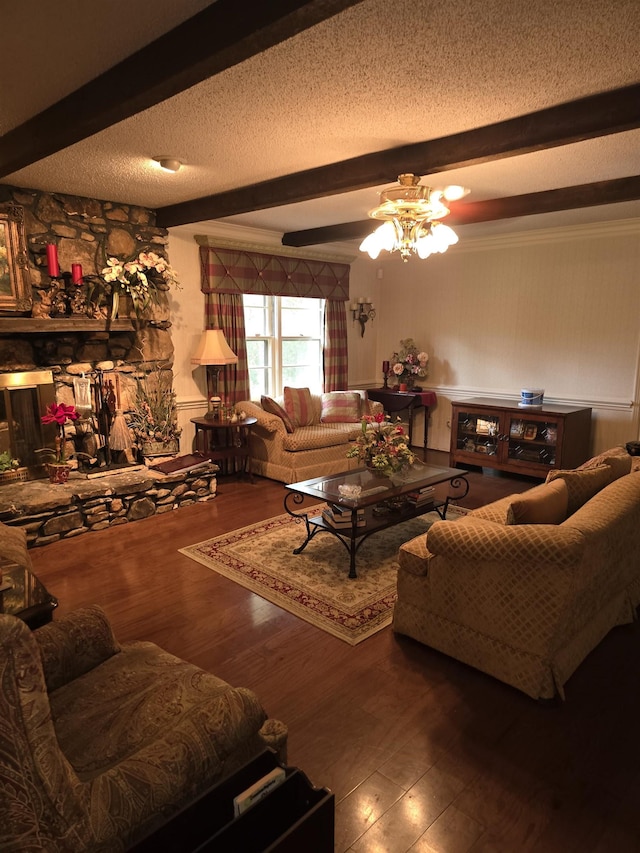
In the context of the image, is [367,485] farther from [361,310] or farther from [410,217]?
[361,310]

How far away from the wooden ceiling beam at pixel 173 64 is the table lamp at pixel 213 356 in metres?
2.48

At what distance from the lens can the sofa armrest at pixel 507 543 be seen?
2008 millimetres

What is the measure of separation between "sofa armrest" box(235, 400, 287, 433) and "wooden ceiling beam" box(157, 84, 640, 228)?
6.44 ft

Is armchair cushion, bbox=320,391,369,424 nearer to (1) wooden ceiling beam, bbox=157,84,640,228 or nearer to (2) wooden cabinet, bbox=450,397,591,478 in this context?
(2) wooden cabinet, bbox=450,397,591,478

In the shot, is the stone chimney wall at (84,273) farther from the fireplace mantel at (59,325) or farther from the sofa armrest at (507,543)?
the sofa armrest at (507,543)

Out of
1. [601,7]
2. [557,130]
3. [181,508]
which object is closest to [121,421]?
[181,508]

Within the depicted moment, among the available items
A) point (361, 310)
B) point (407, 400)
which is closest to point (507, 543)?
point (407, 400)

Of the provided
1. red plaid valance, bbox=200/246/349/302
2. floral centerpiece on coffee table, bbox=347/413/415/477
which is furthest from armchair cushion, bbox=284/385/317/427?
floral centerpiece on coffee table, bbox=347/413/415/477

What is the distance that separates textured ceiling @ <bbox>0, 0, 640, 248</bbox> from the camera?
5.65 ft

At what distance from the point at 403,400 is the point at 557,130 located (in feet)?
13.7

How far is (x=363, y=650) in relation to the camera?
8.51 ft

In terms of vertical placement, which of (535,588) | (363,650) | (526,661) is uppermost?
(535,588)

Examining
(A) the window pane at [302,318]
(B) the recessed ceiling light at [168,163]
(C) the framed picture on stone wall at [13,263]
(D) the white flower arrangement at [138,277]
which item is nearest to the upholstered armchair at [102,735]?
(B) the recessed ceiling light at [168,163]

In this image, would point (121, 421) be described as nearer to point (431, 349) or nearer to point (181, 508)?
point (181, 508)
